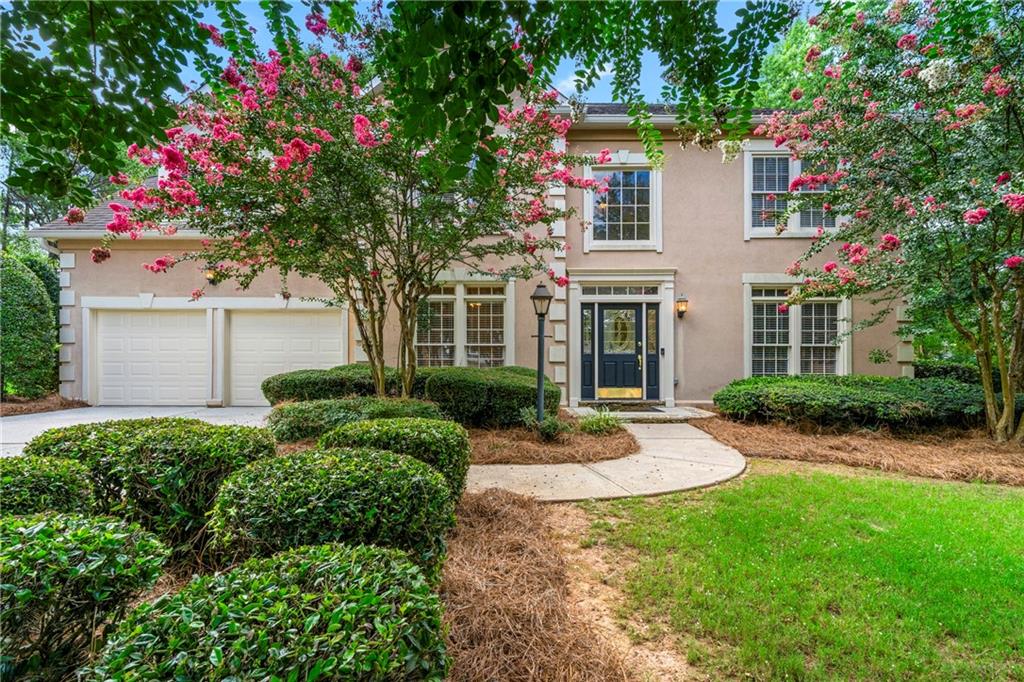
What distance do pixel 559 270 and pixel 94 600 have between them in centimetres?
753

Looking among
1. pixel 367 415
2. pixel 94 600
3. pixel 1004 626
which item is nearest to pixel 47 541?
pixel 94 600

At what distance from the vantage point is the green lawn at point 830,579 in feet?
6.10

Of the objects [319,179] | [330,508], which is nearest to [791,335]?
[319,179]

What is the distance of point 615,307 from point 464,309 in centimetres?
304

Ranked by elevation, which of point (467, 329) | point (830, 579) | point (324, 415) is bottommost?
point (830, 579)

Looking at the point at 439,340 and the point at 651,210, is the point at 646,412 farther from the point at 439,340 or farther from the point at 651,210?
the point at 439,340

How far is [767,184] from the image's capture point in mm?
8328

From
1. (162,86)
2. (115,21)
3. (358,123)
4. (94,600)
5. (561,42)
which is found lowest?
(94,600)

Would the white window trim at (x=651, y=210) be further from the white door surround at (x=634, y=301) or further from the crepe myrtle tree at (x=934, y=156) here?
the crepe myrtle tree at (x=934, y=156)

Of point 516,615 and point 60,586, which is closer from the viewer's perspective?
point 60,586

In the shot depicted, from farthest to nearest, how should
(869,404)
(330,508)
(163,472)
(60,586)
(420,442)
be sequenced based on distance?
(869,404) → (420,442) → (163,472) → (330,508) → (60,586)

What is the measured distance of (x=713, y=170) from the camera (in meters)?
8.27

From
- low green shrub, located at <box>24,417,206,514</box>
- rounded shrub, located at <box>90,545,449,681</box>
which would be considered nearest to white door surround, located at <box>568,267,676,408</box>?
low green shrub, located at <box>24,417,206,514</box>

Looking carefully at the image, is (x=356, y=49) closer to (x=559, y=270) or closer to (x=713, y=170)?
(x=559, y=270)
